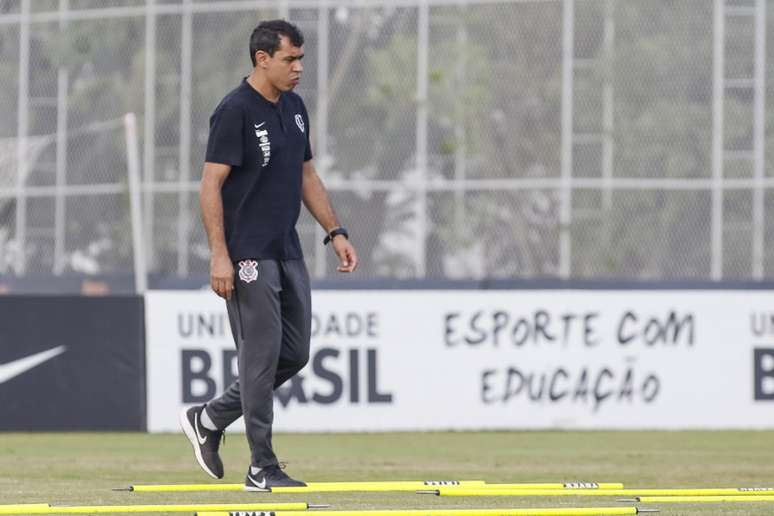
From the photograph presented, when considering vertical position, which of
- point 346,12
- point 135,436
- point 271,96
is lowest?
point 135,436

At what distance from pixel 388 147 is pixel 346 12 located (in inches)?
85.2

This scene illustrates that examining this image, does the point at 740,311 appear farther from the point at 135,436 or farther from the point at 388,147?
the point at 388,147

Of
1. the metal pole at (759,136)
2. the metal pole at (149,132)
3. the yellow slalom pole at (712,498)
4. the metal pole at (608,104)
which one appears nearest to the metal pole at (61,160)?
the metal pole at (149,132)

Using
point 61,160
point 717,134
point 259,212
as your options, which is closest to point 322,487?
point 259,212

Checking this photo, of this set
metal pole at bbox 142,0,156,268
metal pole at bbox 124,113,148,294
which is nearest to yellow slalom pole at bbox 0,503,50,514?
metal pole at bbox 124,113,148,294

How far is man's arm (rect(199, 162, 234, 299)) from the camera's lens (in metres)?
8.37

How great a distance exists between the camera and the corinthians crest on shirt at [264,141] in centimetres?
850

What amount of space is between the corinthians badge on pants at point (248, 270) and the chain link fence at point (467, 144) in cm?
1819

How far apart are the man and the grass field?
472 millimetres

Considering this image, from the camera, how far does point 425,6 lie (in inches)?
1138

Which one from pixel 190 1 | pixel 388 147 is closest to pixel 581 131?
pixel 388 147

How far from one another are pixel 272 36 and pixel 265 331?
125 centimetres

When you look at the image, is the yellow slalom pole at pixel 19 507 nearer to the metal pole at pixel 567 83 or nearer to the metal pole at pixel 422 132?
the metal pole at pixel 422 132

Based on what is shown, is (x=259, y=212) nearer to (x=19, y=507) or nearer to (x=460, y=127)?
(x=19, y=507)
